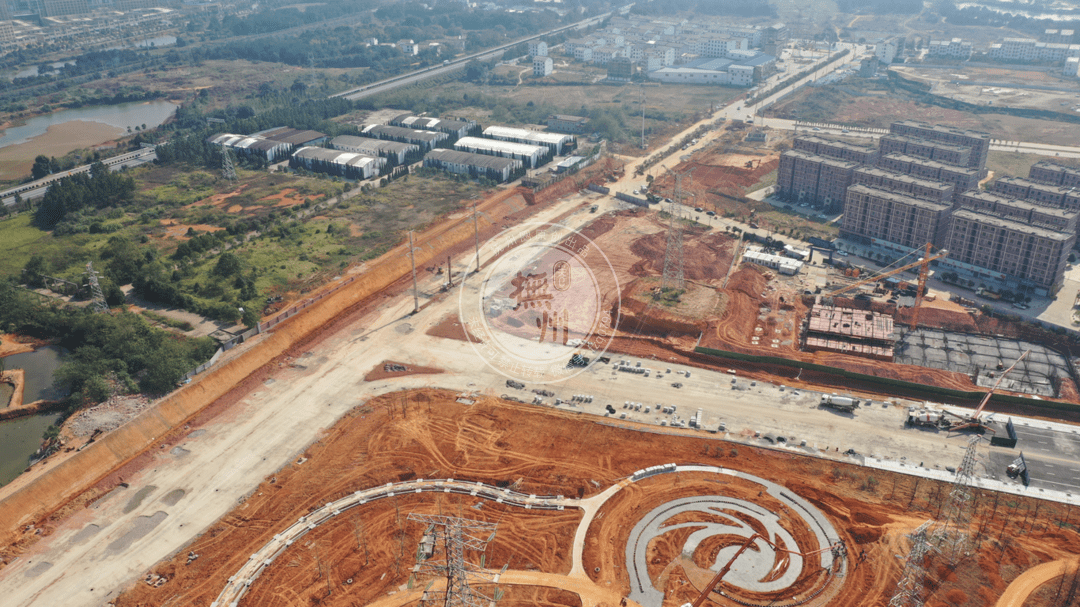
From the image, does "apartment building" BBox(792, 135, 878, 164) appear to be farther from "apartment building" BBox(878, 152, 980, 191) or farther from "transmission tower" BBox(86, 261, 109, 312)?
"transmission tower" BBox(86, 261, 109, 312)

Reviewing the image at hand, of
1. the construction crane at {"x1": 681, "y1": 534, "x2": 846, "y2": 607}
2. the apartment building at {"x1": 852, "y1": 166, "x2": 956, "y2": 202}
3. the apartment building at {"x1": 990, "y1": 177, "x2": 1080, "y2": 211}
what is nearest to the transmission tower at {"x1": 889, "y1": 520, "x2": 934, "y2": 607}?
the construction crane at {"x1": 681, "y1": 534, "x2": 846, "y2": 607}

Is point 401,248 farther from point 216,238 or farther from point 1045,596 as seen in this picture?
point 1045,596

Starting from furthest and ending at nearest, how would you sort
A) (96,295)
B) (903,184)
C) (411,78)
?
(411,78)
(903,184)
(96,295)

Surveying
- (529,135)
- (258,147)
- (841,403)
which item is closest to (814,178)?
(529,135)

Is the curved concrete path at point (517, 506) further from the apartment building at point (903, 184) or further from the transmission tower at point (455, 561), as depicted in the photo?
the apartment building at point (903, 184)

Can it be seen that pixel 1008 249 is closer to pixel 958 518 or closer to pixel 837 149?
pixel 837 149

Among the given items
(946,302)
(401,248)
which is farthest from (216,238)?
(946,302)

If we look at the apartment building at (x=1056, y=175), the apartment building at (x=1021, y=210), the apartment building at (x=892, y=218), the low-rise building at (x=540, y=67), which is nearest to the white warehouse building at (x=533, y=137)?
the apartment building at (x=892, y=218)
